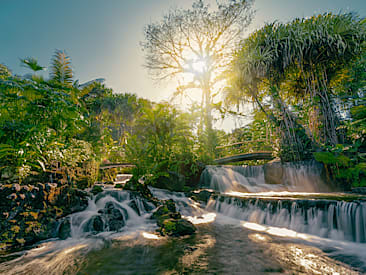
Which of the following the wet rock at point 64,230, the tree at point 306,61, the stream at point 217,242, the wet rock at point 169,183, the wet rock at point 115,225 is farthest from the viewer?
the wet rock at point 169,183

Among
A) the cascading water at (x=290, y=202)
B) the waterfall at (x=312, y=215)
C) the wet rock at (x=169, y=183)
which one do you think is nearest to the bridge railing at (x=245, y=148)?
the cascading water at (x=290, y=202)

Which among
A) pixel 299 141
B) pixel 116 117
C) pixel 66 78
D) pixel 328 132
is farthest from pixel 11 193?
pixel 116 117

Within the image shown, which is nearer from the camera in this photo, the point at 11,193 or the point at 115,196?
the point at 11,193

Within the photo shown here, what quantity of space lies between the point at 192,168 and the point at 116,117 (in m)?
18.8

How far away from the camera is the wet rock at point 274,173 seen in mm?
7902

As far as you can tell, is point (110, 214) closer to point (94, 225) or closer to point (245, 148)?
point (94, 225)

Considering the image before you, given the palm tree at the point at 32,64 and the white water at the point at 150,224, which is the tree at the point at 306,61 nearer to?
the white water at the point at 150,224

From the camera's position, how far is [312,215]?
4.25 meters

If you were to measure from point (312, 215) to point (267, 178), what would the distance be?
4.23m

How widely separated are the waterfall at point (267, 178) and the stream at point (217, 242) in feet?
8.65

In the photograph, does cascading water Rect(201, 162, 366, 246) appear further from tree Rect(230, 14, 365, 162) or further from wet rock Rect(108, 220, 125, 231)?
wet rock Rect(108, 220, 125, 231)

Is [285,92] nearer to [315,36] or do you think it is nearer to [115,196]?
[315,36]

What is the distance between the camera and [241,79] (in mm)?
8820

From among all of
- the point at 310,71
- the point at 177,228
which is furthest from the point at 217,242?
the point at 310,71
